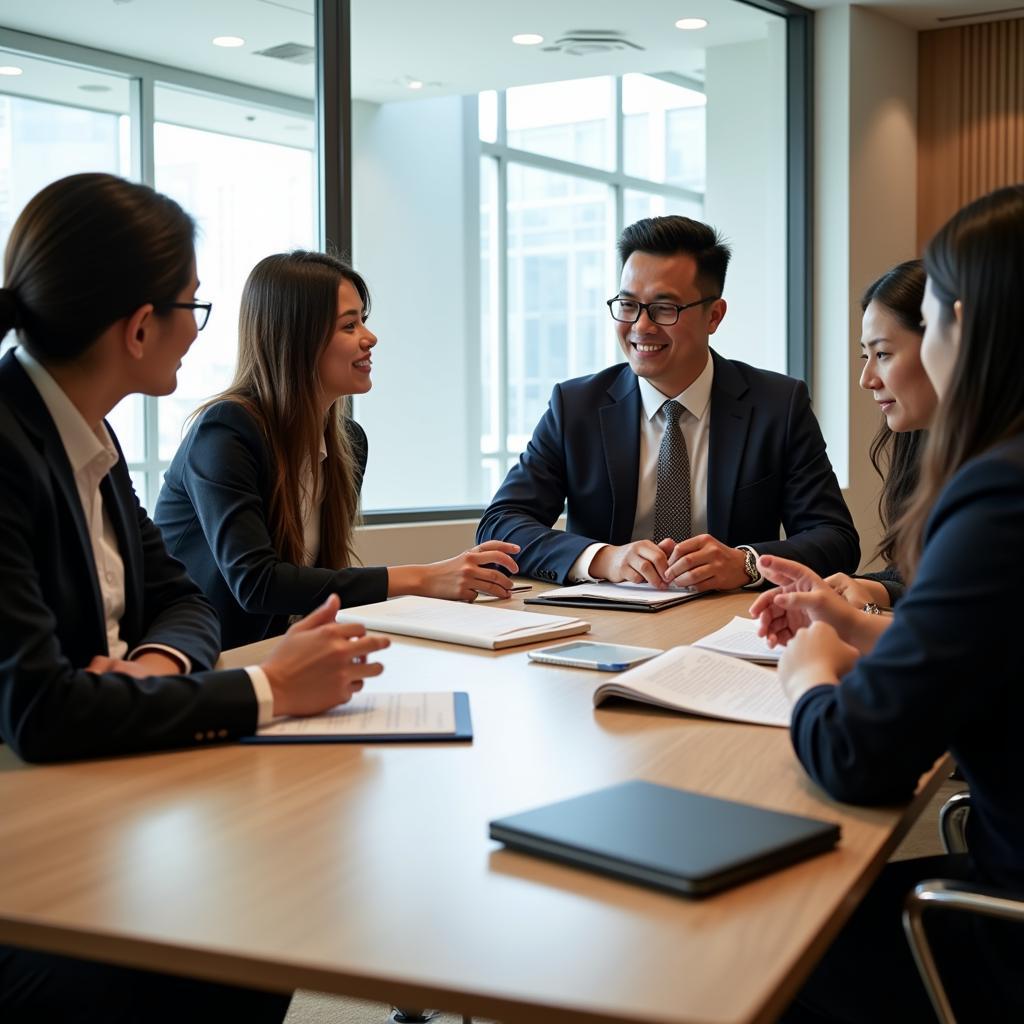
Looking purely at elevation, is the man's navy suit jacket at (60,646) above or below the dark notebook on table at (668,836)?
above

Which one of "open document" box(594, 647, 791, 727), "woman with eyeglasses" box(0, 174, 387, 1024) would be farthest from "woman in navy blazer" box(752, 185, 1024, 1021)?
"woman with eyeglasses" box(0, 174, 387, 1024)

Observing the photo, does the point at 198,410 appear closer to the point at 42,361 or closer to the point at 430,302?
the point at 42,361

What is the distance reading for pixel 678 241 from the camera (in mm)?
3314

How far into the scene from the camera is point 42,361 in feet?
5.68

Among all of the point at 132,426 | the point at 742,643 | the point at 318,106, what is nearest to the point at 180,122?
the point at 318,106

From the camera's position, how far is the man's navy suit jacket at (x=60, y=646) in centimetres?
142

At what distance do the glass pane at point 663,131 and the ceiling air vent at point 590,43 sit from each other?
1.91 m

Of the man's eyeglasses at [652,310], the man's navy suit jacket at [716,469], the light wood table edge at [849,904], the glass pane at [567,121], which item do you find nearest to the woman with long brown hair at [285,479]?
the man's navy suit jacket at [716,469]

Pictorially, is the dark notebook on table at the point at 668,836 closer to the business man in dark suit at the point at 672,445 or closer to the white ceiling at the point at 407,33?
the business man in dark suit at the point at 672,445

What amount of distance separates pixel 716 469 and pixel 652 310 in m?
0.45

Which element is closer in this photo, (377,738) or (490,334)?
(377,738)

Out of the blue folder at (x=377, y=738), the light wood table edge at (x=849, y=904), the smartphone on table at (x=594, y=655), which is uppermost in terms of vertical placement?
the smartphone on table at (x=594, y=655)

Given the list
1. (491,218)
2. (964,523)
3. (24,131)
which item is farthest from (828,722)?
(491,218)

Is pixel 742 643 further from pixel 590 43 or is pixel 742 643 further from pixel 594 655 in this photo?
pixel 590 43
